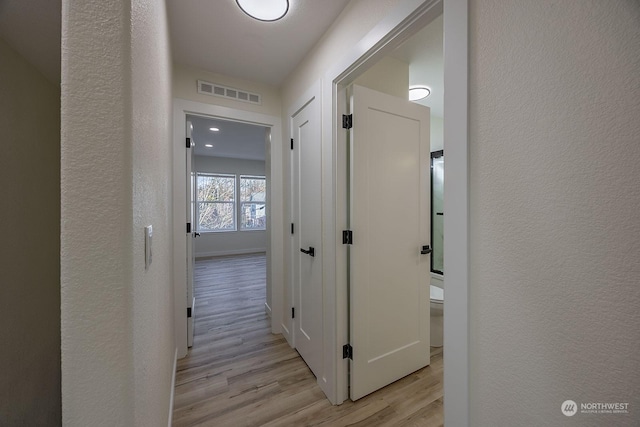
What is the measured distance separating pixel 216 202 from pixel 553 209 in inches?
263

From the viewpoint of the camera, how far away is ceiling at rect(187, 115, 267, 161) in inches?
151

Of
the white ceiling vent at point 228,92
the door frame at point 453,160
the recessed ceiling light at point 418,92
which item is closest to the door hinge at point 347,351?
the door frame at point 453,160

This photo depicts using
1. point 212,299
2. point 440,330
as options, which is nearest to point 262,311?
point 212,299

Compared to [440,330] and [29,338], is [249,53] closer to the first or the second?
[29,338]

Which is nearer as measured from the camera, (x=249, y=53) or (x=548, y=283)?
(x=548, y=283)

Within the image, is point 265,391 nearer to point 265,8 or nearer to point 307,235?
point 307,235

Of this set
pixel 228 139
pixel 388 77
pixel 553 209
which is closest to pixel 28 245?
pixel 553 209

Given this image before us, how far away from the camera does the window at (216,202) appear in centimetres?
616

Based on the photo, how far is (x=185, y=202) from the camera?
2.14m

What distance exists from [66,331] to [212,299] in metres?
3.27

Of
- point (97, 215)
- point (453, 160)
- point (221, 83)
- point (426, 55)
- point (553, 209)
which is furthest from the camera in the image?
point (221, 83)

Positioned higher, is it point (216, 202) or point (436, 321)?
point (216, 202)

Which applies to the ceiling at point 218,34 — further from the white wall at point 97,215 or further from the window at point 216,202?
the window at point 216,202

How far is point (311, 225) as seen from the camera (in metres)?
1.91
